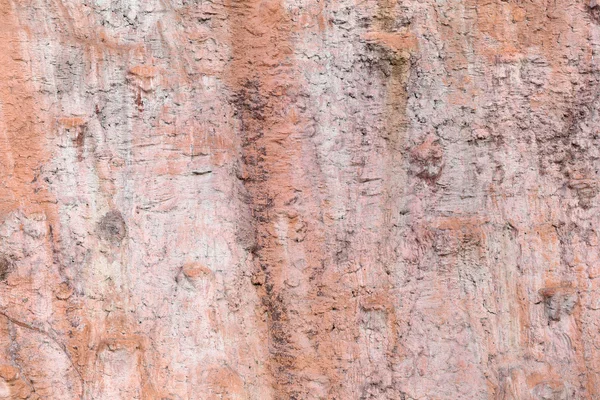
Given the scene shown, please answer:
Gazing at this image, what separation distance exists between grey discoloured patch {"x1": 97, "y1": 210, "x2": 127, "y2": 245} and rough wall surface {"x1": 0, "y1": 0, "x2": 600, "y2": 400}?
0.05 feet

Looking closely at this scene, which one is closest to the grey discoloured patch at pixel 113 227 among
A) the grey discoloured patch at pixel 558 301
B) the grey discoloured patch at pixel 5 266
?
the grey discoloured patch at pixel 5 266

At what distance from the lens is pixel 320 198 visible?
5.91m

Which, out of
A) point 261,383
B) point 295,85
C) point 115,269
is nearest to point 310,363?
point 261,383

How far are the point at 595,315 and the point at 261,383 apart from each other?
2.41 m

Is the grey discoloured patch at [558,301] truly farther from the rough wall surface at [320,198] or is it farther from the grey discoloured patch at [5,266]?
the grey discoloured patch at [5,266]

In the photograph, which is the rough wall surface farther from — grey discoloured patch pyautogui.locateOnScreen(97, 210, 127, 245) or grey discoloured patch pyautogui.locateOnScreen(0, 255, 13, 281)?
grey discoloured patch pyautogui.locateOnScreen(0, 255, 13, 281)

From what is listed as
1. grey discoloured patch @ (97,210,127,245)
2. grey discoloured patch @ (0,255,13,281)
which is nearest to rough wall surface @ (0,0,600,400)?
grey discoloured patch @ (97,210,127,245)

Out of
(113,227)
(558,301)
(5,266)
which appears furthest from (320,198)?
(5,266)

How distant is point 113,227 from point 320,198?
4.70ft

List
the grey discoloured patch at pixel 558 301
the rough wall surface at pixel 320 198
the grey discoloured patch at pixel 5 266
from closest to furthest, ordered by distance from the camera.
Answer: the grey discoloured patch at pixel 5 266 → the rough wall surface at pixel 320 198 → the grey discoloured patch at pixel 558 301

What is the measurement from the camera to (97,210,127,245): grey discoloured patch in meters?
5.73

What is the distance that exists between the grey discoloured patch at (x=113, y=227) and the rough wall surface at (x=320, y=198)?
1 centimetres

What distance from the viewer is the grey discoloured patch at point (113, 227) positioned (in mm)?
5734

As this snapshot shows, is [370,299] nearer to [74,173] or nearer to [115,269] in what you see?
[115,269]
